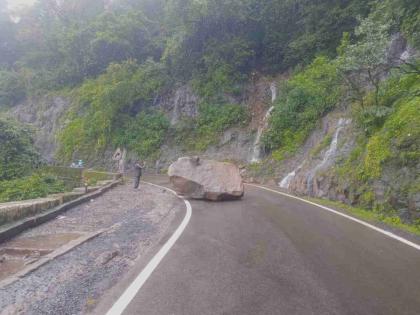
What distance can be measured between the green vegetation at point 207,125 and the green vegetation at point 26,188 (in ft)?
52.3

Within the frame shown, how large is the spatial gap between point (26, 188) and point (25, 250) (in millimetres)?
9180

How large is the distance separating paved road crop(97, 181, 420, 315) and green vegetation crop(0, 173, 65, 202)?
9397 millimetres

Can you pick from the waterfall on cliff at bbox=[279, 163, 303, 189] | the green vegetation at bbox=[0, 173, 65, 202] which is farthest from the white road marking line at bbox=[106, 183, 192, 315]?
the waterfall on cliff at bbox=[279, 163, 303, 189]

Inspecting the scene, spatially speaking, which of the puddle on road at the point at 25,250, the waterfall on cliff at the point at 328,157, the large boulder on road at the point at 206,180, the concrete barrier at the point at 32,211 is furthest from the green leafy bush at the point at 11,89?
the puddle on road at the point at 25,250

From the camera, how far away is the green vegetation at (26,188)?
14.4 m

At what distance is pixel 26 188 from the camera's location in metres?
14.7

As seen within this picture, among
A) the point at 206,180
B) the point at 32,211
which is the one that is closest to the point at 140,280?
the point at 32,211

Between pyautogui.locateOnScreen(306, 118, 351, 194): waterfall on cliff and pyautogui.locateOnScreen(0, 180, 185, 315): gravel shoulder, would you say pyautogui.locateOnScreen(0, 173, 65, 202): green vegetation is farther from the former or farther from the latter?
pyautogui.locateOnScreen(306, 118, 351, 194): waterfall on cliff

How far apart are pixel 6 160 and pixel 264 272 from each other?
15.7 metres

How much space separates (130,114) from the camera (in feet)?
126

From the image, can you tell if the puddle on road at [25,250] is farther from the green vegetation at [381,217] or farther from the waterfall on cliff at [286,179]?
the waterfall on cliff at [286,179]

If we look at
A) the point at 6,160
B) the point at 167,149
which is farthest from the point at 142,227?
the point at 167,149

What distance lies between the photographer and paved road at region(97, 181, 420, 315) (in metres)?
3.85

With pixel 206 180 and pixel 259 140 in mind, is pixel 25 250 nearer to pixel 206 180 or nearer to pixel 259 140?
pixel 206 180
